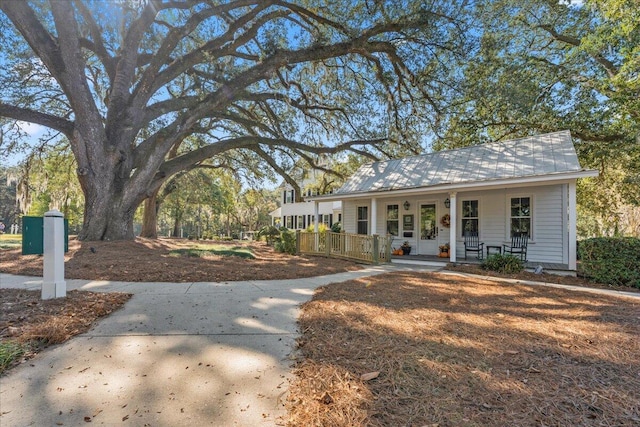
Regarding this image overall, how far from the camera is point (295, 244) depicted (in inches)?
523

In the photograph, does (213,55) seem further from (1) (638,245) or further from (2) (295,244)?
(1) (638,245)

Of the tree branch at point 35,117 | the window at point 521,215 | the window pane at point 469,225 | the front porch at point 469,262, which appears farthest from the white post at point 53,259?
the window at point 521,215

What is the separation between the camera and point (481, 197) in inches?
427

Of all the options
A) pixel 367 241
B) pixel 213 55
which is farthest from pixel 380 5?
pixel 367 241

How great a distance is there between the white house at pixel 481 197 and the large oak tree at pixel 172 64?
2768mm

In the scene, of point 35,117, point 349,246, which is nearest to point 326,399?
point 349,246

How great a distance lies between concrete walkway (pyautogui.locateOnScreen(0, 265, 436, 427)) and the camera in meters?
1.99

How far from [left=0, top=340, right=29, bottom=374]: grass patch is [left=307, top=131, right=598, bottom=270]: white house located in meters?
9.78

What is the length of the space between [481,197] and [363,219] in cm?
480

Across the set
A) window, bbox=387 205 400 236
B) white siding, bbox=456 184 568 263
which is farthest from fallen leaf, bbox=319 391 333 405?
window, bbox=387 205 400 236

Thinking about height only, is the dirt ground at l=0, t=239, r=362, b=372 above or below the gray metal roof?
below

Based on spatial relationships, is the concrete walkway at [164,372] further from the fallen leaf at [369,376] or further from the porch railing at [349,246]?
the porch railing at [349,246]

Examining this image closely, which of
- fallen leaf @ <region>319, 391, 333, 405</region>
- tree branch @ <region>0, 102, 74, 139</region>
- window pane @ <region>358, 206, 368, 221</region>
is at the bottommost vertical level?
fallen leaf @ <region>319, 391, 333, 405</region>

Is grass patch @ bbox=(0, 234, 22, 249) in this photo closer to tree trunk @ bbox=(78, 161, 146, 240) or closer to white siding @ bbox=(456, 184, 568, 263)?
tree trunk @ bbox=(78, 161, 146, 240)
